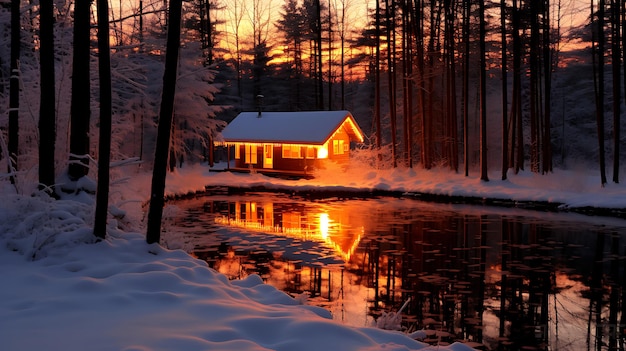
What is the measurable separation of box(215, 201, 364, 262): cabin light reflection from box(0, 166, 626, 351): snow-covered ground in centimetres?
664

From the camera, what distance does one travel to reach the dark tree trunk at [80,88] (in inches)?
450

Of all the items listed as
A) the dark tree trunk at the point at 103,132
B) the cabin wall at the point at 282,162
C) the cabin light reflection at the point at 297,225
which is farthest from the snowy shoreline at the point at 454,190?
the dark tree trunk at the point at 103,132

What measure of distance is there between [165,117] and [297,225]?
11.0 meters

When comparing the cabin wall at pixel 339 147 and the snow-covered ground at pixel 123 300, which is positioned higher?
the cabin wall at pixel 339 147

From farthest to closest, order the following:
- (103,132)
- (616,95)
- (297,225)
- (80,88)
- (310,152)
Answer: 1. (310,152)
2. (616,95)
3. (297,225)
4. (80,88)
5. (103,132)

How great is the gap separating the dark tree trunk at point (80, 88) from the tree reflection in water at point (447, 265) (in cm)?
416

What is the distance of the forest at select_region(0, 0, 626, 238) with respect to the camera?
456 inches

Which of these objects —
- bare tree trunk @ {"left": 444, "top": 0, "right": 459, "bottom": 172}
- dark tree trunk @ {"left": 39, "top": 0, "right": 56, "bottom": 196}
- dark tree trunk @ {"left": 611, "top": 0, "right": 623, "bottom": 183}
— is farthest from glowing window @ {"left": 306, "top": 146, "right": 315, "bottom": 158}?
dark tree trunk @ {"left": 39, "top": 0, "right": 56, "bottom": 196}

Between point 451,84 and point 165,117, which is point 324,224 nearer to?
point 165,117

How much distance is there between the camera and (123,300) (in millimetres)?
6965

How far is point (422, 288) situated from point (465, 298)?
1.06m

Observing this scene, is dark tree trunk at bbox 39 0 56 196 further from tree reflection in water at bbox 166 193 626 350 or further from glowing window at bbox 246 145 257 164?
glowing window at bbox 246 145 257 164

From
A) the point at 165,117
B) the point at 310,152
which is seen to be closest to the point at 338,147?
the point at 310,152

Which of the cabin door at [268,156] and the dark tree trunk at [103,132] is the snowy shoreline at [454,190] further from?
the dark tree trunk at [103,132]
